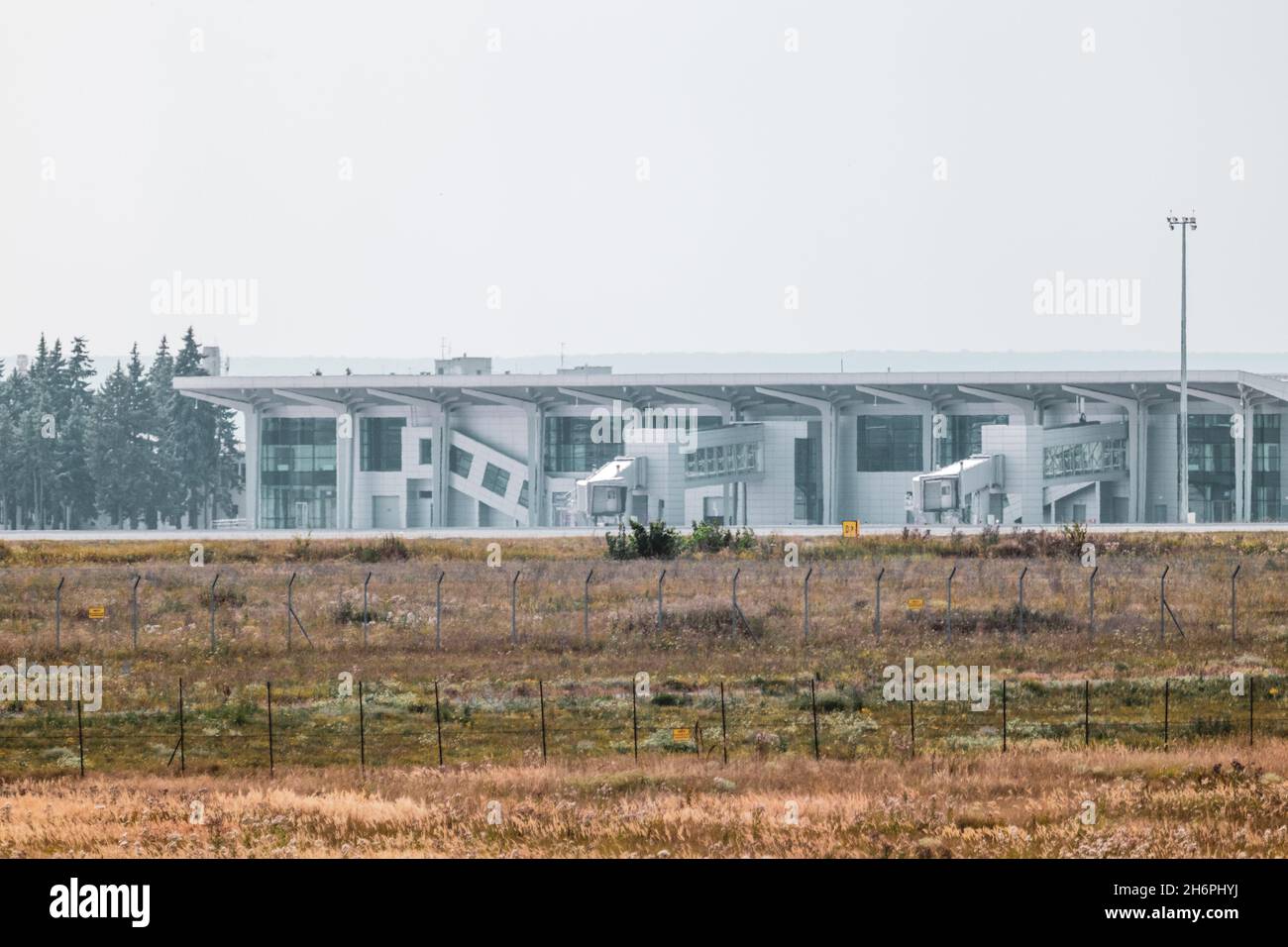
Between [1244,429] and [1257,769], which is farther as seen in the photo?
[1244,429]

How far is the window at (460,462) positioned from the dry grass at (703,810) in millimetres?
81560

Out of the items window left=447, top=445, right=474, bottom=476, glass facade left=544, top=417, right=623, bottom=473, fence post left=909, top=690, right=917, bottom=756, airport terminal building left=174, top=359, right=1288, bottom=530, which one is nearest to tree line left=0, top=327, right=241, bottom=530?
airport terminal building left=174, top=359, right=1288, bottom=530

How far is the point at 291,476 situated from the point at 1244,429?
187 feet

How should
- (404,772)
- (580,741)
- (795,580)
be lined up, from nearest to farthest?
(404,772) → (580,741) → (795,580)

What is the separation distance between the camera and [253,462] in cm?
10956

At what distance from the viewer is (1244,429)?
9744 cm

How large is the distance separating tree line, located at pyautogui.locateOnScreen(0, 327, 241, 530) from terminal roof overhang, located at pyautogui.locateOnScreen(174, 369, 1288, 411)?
17.9 meters

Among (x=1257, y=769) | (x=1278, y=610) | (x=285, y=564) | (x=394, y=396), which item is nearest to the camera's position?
(x=1257, y=769)

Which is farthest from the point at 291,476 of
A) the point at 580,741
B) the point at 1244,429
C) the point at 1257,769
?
the point at 1257,769

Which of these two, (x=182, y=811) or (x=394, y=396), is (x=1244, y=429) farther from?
(x=182, y=811)

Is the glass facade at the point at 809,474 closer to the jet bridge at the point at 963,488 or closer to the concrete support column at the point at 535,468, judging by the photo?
the jet bridge at the point at 963,488

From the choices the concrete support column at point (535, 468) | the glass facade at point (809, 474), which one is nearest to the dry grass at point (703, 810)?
the concrete support column at point (535, 468)

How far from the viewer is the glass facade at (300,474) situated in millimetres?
109500

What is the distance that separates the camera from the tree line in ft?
403
